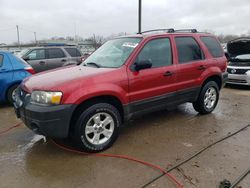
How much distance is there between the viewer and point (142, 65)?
13.0ft

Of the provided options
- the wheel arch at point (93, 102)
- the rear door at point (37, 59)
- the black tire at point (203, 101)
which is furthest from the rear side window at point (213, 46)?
the rear door at point (37, 59)

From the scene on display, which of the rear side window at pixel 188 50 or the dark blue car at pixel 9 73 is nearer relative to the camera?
the rear side window at pixel 188 50

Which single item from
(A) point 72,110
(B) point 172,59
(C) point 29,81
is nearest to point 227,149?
(B) point 172,59

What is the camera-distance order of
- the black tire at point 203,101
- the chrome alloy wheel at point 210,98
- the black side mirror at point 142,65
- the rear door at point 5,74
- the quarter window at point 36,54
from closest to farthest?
1. the black side mirror at point 142,65
2. the black tire at point 203,101
3. the chrome alloy wheel at point 210,98
4. the rear door at point 5,74
5. the quarter window at point 36,54

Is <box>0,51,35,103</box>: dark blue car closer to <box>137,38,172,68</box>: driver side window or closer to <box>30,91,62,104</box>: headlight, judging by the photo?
<box>30,91,62,104</box>: headlight

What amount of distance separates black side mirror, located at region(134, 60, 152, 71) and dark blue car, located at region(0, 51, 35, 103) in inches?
152

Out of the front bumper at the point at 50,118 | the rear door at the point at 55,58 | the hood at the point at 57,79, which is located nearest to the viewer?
the front bumper at the point at 50,118

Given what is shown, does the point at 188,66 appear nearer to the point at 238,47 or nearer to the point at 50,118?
the point at 50,118

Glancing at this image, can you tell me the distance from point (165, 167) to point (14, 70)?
4979mm

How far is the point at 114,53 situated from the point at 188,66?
1513mm

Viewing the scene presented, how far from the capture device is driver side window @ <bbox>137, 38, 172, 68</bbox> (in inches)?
168

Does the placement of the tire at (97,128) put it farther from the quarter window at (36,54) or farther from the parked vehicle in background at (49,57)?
the quarter window at (36,54)

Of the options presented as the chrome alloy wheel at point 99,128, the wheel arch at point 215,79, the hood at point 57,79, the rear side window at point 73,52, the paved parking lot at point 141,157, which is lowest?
the paved parking lot at point 141,157

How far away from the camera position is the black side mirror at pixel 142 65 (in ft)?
13.0
